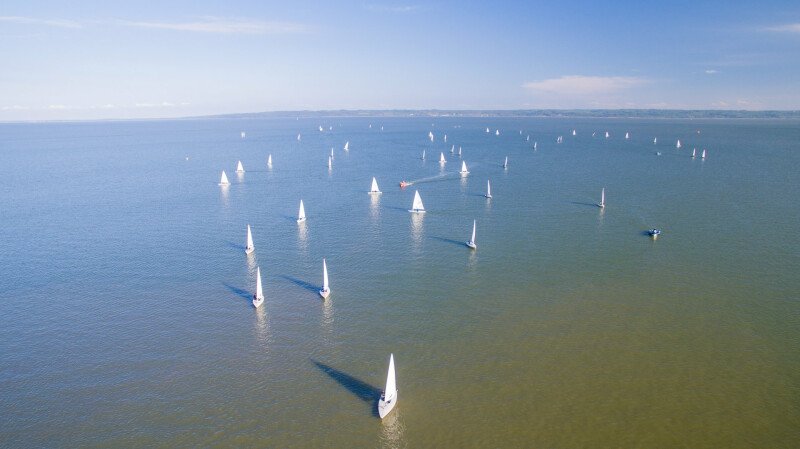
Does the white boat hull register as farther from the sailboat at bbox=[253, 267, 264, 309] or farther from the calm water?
the sailboat at bbox=[253, 267, 264, 309]

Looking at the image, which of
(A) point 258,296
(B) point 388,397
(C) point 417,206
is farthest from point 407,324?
(C) point 417,206

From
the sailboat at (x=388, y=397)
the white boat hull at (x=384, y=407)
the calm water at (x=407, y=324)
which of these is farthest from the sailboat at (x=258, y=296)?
the white boat hull at (x=384, y=407)

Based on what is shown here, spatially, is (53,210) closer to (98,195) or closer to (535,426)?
(98,195)

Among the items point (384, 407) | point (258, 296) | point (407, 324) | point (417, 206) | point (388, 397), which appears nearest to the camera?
point (384, 407)

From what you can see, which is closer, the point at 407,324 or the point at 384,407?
the point at 384,407

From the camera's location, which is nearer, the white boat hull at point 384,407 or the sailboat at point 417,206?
the white boat hull at point 384,407

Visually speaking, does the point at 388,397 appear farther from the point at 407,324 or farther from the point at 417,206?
the point at 417,206

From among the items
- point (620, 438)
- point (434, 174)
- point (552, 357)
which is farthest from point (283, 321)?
point (434, 174)

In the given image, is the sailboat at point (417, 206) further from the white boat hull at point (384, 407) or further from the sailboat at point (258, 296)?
the white boat hull at point (384, 407)
